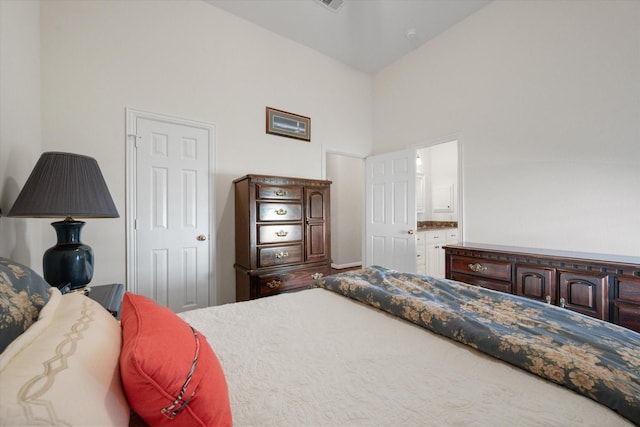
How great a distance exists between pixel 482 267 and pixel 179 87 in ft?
10.9

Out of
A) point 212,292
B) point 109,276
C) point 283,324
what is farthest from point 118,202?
point 283,324

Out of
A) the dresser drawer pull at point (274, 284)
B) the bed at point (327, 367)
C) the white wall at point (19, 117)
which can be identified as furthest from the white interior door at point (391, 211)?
the white wall at point (19, 117)

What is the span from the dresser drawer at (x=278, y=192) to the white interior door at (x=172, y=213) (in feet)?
2.11

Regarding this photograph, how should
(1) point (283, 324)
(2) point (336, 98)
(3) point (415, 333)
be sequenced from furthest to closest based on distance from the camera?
(2) point (336, 98), (1) point (283, 324), (3) point (415, 333)

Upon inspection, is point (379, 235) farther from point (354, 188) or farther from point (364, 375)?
point (364, 375)

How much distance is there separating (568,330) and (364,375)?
30.0 inches

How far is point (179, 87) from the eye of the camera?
8.22 ft

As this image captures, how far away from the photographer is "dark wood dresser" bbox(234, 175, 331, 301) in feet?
7.88

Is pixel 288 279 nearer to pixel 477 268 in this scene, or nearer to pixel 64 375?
pixel 477 268

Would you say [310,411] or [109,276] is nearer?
[310,411]

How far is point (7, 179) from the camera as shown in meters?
1.39

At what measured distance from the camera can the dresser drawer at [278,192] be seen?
2.43 m

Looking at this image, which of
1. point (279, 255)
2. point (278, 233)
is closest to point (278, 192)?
point (278, 233)

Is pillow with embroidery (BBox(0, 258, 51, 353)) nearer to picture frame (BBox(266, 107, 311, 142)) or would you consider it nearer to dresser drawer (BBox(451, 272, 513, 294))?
picture frame (BBox(266, 107, 311, 142))
